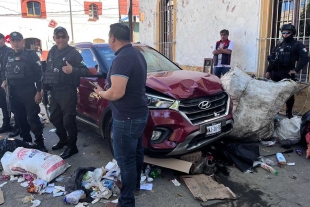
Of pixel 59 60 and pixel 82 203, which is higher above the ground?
pixel 59 60

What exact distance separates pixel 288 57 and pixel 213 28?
3301 millimetres

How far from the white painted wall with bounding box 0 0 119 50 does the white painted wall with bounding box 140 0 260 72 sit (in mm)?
18005

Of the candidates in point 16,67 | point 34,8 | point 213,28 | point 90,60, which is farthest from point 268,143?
point 34,8

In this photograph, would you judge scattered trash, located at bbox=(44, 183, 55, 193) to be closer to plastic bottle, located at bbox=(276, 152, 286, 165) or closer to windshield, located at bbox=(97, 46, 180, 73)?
windshield, located at bbox=(97, 46, 180, 73)

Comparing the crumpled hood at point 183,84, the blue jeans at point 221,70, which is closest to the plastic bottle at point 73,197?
the crumpled hood at point 183,84

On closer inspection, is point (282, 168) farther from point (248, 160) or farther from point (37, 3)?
point (37, 3)

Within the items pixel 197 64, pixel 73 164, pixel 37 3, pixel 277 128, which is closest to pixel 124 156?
pixel 73 164

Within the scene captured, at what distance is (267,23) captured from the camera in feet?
20.7

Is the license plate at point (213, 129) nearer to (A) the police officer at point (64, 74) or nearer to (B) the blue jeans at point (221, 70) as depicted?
(A) the police officer at point (64, 74)

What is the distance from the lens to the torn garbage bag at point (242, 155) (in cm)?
374

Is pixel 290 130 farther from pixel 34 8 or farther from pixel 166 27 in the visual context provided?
pixel 34 8

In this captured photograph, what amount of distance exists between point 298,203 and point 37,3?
91.2 feet

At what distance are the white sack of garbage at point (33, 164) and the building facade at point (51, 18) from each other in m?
21.5

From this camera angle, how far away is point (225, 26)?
750cm
